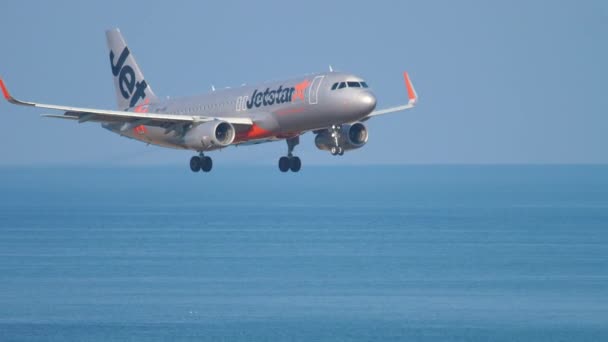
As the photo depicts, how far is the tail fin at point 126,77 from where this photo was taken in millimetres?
104312

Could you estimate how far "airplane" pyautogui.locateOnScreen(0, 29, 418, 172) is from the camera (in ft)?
264

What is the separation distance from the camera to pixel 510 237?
17688 cm

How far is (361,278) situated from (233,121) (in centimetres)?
4141

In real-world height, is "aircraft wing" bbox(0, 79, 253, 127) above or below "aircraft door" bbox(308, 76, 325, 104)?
below

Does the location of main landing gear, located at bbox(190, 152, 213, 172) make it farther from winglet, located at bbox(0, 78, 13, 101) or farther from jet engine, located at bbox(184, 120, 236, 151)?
winglet, located at bbox(0, 78, 13, 101)

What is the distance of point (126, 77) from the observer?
107062mm

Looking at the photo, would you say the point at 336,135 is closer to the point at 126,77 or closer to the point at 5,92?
the point at 5,92

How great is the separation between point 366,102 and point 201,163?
1411 centimetres

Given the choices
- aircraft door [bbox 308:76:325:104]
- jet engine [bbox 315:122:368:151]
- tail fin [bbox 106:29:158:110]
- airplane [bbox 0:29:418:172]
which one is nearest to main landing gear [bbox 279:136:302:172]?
airplane [bbox 0:29:418:172]

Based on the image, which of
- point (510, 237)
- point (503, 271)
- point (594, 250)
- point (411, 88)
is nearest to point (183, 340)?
point (411, 88)

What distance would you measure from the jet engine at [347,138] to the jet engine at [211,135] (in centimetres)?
544

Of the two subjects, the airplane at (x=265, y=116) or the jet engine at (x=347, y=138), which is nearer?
the airplane at (x=265, y=116)

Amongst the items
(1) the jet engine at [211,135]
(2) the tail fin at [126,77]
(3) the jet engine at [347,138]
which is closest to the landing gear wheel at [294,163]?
(3) the jet engine at [347,138]

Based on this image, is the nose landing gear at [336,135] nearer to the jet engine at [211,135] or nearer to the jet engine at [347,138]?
the jet engine at [347,138]
